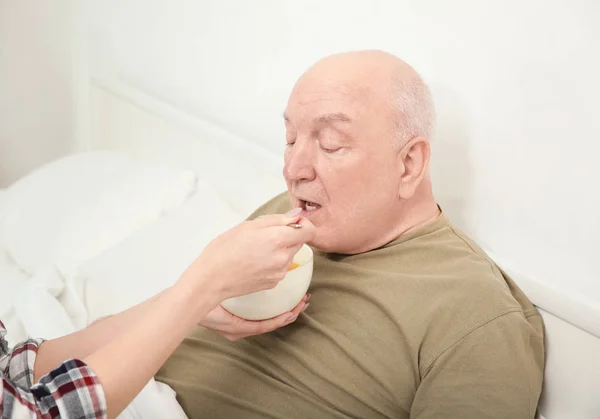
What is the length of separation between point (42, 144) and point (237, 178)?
165 centimetres

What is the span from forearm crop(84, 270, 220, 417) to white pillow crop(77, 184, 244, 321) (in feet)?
2.50

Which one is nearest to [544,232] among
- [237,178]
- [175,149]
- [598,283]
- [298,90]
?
[598,283]

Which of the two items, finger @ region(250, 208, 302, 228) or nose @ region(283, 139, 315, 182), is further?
nose @ region(283, 139, 315, 182)

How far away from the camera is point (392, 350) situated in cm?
115

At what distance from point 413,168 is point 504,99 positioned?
255 millimetres

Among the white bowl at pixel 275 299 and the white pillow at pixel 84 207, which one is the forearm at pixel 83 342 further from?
the white pillow at pixel 84 207

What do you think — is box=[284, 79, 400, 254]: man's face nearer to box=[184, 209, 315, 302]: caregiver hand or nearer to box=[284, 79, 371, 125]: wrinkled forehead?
box=[284, 79, 371, 125]: wrinkled forehead

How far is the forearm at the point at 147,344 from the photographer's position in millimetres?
836

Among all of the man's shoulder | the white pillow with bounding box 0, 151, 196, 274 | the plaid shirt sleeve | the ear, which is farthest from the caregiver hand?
the white pillow with bounding box 0, 151, 196, 274

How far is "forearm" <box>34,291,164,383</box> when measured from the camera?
3.62 feet

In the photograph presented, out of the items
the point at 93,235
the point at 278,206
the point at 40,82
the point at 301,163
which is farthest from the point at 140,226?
the point at 40,82

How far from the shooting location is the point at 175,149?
231cm

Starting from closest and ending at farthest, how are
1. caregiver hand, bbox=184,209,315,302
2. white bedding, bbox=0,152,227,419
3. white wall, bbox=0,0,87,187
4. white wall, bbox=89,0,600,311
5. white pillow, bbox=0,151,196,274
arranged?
caregiver hand, bbox=184,209,315,302
white wall, bbox=89,0,600,311
white bedding, bbox=0,152,227,419
white pillow, bbox=0,151,196,274
white wall, bbox=0,0,87,187

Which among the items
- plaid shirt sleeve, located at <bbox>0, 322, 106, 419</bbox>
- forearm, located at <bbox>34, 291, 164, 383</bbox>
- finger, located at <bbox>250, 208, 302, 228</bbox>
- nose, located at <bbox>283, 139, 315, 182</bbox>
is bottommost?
forearm, located at <bbox>34, 291, 164, 383</bbox>
